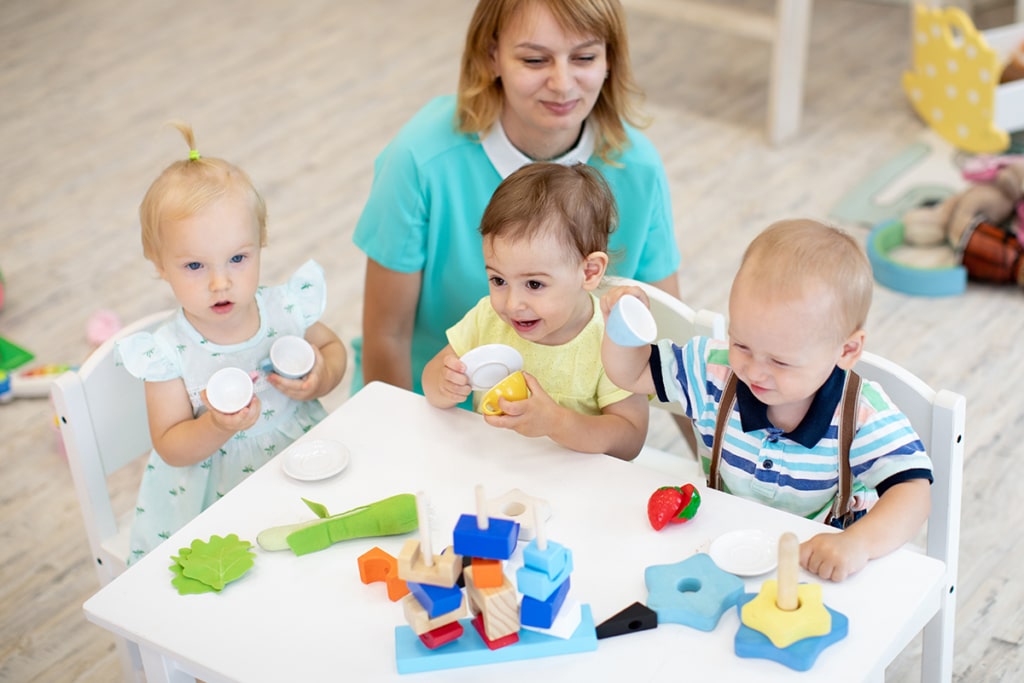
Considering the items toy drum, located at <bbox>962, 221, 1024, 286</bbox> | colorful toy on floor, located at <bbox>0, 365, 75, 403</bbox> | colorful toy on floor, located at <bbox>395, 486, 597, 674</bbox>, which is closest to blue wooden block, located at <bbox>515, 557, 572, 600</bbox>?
colorful toy on floor, located at <bbox>395, 486, 597, 674</bbox>

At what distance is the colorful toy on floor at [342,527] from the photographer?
4.23 feet

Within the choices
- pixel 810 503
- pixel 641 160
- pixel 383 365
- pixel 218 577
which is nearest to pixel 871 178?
pixel 641 160

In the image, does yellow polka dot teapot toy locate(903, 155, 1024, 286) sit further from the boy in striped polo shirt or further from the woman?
the boy in striped polo shirt

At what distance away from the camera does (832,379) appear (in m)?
1.36

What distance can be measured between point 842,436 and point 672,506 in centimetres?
22

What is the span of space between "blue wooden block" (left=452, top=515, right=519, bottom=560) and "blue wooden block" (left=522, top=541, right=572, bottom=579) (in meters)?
0.02

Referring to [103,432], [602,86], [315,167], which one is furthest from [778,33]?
[103,432]

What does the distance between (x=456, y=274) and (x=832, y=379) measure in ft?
2.43

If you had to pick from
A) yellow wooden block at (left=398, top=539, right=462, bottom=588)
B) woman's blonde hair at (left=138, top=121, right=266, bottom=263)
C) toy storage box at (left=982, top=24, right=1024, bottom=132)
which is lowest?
toy storage box at (left=982, top=24, right=1024, bottom=132)

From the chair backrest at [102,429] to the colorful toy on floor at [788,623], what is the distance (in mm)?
896

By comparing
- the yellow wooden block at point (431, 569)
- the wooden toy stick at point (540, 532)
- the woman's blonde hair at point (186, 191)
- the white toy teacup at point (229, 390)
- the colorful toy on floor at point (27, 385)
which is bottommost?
the colorful toy on floor at point (27, 385)

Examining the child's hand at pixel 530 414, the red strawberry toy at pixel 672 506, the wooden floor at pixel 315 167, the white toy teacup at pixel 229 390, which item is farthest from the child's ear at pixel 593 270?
the wooden floor at pixel 315 167

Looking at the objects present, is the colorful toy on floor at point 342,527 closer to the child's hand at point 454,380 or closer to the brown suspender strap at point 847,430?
the child's hand at point 454,380

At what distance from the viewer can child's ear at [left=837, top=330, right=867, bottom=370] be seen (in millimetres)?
1292
